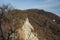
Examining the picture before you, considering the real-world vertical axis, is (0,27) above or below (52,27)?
above

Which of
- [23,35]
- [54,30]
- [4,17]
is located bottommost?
[54,30]

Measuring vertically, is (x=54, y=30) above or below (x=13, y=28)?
below

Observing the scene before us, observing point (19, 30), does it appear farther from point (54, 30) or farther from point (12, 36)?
point (54, 30)

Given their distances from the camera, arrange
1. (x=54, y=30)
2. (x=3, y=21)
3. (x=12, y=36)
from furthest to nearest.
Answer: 1. (x=54, y=30)
2. (x=3, y=21)
3. (x=12, y=36)

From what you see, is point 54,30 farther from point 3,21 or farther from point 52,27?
point 3,21

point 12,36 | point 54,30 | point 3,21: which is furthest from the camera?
point 54,30

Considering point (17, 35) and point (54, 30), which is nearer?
point (17, 35)

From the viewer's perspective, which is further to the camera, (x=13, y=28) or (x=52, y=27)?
(x=52, y=27)

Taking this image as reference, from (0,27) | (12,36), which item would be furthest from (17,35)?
(0,27)

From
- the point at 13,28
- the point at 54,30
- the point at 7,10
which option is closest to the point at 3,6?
the point at 7,10
